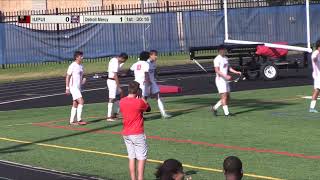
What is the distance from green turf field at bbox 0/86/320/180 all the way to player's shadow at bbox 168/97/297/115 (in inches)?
1.1

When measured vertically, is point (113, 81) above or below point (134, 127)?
above

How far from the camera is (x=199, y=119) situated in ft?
66.2

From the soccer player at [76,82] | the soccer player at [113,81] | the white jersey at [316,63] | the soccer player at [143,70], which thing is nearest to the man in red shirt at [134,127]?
the soccer player at [143,70]

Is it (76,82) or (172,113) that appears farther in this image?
(172,113)

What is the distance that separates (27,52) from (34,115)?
23046 mm

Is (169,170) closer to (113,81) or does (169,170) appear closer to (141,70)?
(141,70)

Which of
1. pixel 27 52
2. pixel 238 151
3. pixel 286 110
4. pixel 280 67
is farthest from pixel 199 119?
pixel 27 52

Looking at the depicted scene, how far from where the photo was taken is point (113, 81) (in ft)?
67.0

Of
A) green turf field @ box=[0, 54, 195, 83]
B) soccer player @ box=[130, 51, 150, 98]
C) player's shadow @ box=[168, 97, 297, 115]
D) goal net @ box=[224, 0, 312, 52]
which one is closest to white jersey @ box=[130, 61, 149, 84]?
soccer player @ box=[130, 51, 150, 98]

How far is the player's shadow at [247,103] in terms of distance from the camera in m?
22.3

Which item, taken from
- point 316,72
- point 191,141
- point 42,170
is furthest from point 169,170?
point 316,72

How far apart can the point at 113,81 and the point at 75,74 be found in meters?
1.08

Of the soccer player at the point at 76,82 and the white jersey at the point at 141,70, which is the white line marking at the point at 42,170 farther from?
the white jersey at the point at 141,70

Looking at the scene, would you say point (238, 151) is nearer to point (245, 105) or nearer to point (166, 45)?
point (245, 105)
